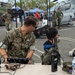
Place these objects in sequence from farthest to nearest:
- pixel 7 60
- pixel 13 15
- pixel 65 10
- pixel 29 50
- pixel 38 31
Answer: pixel 65 10 → pixel 13 15 → pixel 38 31 → pixel 29 50 → pixel 7 60

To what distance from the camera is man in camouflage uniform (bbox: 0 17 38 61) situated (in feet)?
17.4

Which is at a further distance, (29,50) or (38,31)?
(38,31)

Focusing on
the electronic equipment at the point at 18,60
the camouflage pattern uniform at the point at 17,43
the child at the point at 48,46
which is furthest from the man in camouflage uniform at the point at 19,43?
the electronic equipment at the point at 18,60

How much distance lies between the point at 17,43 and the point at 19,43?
0.04m

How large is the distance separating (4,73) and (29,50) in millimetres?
1383

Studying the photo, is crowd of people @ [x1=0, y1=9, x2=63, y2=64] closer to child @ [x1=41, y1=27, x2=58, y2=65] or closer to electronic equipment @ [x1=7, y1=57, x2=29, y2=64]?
child @ [x1=41, y1=27, x2=58, y2=65]

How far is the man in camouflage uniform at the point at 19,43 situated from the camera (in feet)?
17.4

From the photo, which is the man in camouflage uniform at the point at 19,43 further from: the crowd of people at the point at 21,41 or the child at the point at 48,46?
the child at the point at 48,46

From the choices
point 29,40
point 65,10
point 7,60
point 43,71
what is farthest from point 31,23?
point 65,10

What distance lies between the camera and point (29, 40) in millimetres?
5422

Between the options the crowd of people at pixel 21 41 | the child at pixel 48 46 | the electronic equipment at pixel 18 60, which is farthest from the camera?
the crowd of people at pixel 21 41

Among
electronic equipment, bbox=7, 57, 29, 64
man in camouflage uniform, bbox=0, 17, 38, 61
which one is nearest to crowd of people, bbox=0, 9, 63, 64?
man in camouflage uniform, bbox=0, 17, 38, 61

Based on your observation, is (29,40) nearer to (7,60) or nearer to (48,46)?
(48,46)

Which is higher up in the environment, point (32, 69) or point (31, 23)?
point (31, 23)
